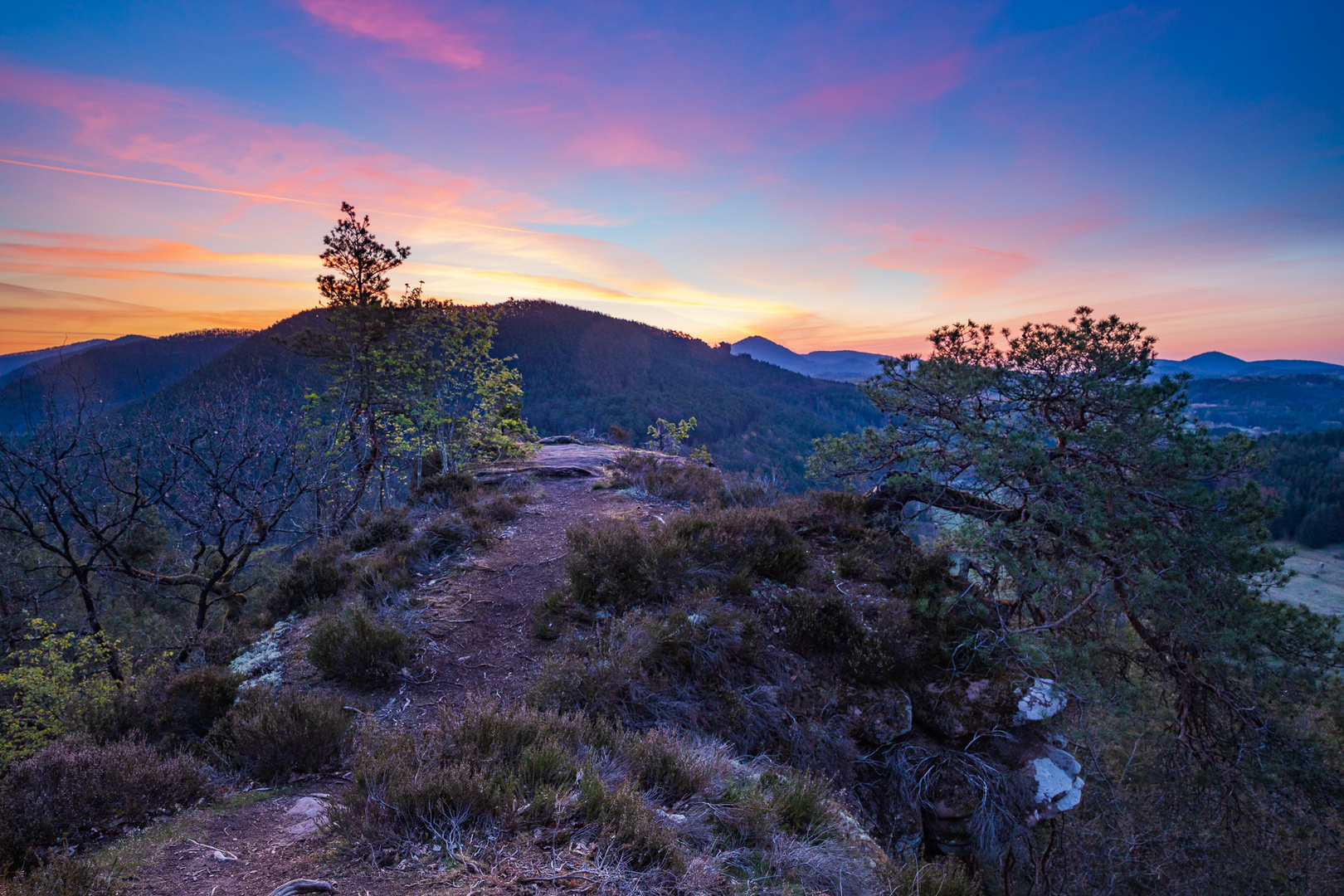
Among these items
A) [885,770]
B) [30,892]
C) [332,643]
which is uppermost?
[30,892]

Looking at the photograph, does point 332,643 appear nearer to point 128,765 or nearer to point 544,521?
point 128,765

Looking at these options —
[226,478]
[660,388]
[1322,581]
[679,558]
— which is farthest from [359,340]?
[660,388]

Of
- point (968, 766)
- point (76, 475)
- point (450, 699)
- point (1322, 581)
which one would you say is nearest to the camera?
point (450, 699)

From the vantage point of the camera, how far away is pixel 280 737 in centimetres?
363

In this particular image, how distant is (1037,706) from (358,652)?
21.2 ft

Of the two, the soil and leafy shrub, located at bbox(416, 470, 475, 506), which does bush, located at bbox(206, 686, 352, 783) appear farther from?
leafy shrub, located at bbox(416, 470, 475, 506)

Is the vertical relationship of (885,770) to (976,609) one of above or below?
below

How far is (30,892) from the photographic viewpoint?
2.00m

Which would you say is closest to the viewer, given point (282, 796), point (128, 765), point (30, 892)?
point (30, 892)

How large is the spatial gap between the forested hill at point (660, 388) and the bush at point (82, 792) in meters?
48.0

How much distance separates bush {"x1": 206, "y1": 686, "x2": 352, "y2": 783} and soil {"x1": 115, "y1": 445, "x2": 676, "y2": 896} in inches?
6.9

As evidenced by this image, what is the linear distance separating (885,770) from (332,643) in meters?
5.30

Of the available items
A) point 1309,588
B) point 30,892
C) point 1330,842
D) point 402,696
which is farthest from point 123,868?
point 1309,588

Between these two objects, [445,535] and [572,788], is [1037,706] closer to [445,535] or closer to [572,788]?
[572,788]
